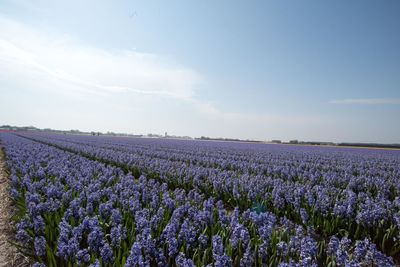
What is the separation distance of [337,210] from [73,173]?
26.1 feet

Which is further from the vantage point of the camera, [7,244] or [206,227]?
[7,244]

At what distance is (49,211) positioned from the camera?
17.3 ft

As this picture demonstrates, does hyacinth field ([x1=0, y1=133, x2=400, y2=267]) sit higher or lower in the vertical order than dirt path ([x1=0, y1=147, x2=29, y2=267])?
higher

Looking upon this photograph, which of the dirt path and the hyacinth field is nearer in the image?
the hyacinth field

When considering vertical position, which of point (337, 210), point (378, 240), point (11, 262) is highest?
point (337, 210)

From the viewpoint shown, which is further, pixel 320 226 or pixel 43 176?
pixel 43 176

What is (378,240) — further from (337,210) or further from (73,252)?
(73,252)

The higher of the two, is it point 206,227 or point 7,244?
point 206,227

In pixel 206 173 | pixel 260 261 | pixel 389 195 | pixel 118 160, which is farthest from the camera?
pixel 118 160

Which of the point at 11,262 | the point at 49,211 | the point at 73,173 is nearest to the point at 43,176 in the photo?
the point at 73,173

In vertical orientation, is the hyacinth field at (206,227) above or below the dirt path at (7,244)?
above

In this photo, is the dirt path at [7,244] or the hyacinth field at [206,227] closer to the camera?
the hyacinth field at [206,227]

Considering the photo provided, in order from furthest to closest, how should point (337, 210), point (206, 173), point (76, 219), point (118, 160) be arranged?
1. point (118, 160)
2. point (206, 173)
3. point (337, 210)
4. point (76, 219)

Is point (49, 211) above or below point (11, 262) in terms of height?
above
